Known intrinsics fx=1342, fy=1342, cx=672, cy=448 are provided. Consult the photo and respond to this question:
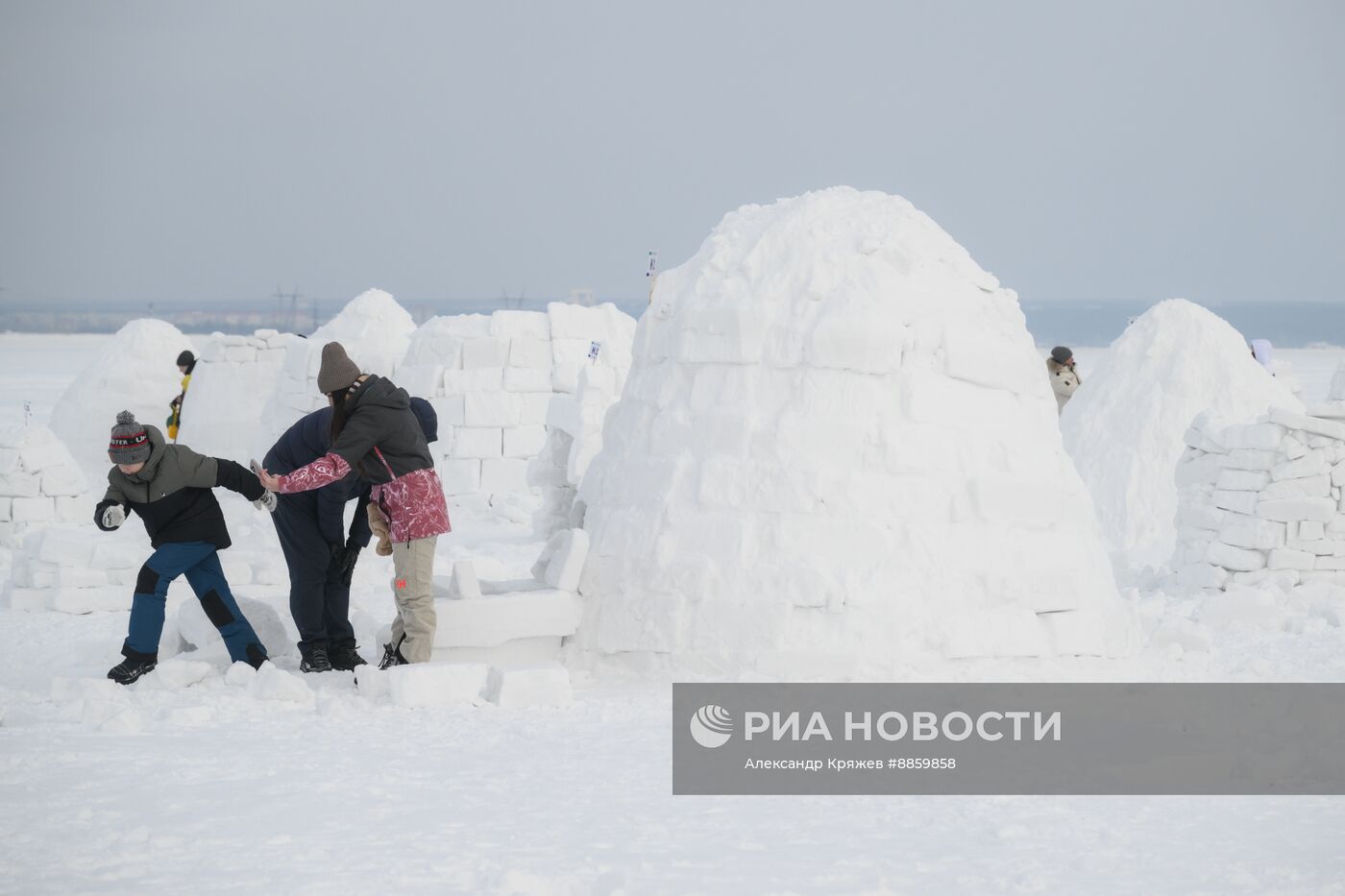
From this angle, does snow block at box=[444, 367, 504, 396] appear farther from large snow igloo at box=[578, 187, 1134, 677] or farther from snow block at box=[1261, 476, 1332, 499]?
large snow igloo at box=[578, 187, 1134, 677]

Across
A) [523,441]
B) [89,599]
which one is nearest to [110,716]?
[89,599]

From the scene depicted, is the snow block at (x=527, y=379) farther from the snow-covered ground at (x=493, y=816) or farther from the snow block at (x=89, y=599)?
the snow-covered ground at (x=493, y=816)

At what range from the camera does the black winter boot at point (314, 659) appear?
17.0 feet

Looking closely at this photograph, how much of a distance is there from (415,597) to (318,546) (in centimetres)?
65

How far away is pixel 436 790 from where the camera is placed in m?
3.68

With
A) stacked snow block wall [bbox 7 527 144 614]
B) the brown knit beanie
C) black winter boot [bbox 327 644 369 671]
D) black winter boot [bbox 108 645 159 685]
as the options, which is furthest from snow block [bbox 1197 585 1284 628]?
stacked snow block wall [bbox 7 527 144 614]

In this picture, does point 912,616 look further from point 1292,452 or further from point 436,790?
point 1292,452

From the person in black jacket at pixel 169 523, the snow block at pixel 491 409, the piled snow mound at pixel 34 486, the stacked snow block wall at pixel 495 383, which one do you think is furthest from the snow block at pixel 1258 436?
the piled snow mound at pixel 34 486

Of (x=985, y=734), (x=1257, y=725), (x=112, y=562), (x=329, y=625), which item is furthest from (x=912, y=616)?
(x=112, y=562)

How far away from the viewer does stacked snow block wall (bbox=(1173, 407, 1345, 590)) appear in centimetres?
773

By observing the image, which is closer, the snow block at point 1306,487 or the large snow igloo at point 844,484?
the large snow igloo at point 844,484

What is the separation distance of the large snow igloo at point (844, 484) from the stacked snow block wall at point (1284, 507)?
289 cm

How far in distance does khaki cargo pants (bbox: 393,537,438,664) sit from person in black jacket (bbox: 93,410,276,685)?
660 mm

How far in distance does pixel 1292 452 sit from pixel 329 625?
18.2ft
